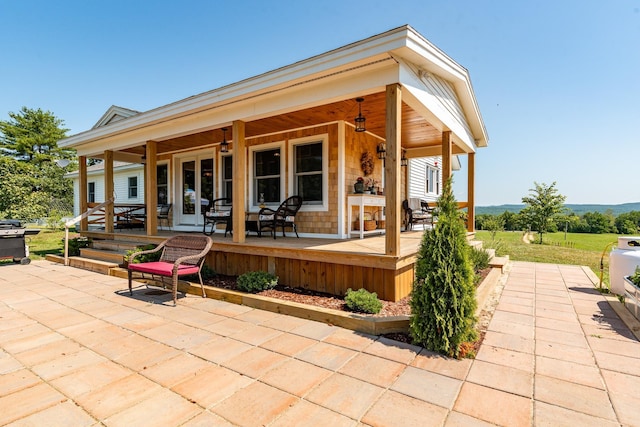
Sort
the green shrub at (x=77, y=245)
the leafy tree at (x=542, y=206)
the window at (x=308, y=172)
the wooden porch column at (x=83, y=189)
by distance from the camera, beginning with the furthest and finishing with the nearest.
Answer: the leafy tree at (x=542, y=206) < the wooden porch column at (x=83, y=189) < the green shrub at (x=77, y=245) < the window at (x=308, y=172)

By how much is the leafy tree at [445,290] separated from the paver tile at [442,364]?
0.28 feet

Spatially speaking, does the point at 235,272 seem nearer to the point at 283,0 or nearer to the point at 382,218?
the point at 382,218

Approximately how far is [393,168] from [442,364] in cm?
206

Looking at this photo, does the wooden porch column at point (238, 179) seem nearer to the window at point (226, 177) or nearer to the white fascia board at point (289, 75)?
the white fascia board at point (289, 75)

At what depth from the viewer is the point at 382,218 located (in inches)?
305

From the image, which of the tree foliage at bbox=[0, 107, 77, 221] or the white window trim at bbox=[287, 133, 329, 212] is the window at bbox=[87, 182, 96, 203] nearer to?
the tree foliage at bbox=[0, 107, 77, 221]

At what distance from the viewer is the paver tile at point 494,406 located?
1887 mm

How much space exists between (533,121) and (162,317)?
16.1 metres

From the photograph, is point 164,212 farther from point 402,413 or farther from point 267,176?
point 402,413

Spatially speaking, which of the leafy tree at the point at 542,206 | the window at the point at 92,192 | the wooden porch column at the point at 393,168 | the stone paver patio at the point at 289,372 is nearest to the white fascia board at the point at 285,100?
the wooden porch column at the point at 393,168

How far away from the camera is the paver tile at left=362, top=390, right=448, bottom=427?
1.86 metres

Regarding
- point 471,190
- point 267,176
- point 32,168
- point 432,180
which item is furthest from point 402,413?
point 32,168

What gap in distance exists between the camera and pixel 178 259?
4.40m

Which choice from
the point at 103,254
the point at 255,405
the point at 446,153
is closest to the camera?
the point at 255,405
